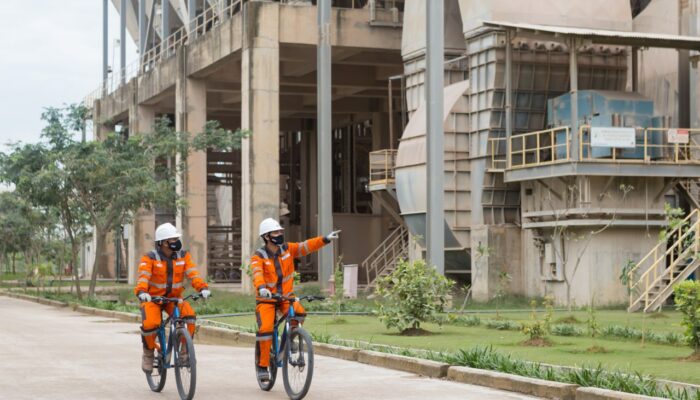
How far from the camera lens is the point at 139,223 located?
61.1 meters

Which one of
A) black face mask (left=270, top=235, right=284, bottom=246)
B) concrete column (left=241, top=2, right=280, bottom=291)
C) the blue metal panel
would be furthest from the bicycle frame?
concrete column (left=241, top=2, right=280, bottom=291)

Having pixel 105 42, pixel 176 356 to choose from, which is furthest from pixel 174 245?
pixel 105 42

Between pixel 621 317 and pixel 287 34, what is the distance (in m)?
19.5

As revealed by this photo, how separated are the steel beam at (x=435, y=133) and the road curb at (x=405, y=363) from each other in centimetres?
1084

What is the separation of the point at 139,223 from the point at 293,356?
50.2 meters

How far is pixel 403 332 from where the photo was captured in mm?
21094

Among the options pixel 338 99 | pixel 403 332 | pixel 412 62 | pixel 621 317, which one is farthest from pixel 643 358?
pixel 338 99

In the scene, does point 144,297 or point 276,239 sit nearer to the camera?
point 144,297

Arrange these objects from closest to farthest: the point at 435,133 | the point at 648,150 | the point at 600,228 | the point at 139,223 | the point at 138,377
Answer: the point at 138,377, the point at 435,133, the point at 600,228, the point at 648,150, the point at 139,223

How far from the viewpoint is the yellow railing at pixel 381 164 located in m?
40.6

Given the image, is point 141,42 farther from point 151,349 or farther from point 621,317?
point 151,349

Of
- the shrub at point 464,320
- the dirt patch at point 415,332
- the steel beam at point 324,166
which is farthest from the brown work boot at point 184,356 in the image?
the steel beam at point 324,166

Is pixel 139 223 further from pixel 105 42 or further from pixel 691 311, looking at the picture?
pixel 691 311

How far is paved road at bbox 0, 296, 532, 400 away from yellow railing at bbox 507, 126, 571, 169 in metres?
13.4
